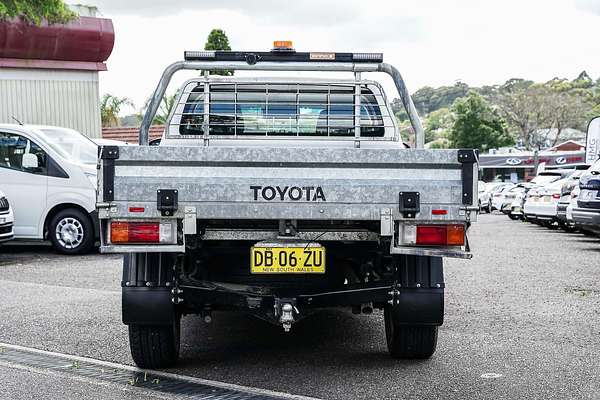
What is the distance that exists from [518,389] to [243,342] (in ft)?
7.64

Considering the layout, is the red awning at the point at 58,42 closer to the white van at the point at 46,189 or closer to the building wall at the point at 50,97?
the building wall at the point at 50,97

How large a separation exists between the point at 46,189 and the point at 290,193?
886 cm

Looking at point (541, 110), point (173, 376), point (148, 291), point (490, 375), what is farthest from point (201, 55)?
point (541, 110)

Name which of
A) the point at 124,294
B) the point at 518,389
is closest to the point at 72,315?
the point at 124,294

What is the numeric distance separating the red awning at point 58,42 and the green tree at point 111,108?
43.2 feet

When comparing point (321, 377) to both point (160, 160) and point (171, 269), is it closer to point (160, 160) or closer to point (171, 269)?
point (171, 269)

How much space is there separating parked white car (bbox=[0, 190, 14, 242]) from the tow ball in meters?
7.82

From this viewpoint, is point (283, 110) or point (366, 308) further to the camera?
point (283, 110)

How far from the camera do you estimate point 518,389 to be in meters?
5.60

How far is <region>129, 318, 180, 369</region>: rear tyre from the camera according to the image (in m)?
5.95

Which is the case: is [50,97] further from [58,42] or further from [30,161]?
[30,161]

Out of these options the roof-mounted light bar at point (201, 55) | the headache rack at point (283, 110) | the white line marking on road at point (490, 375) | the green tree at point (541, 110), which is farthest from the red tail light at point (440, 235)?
the green tree at point (541, 110)

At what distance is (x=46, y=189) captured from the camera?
44.2 feet

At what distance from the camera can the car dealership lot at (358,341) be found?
571cm
